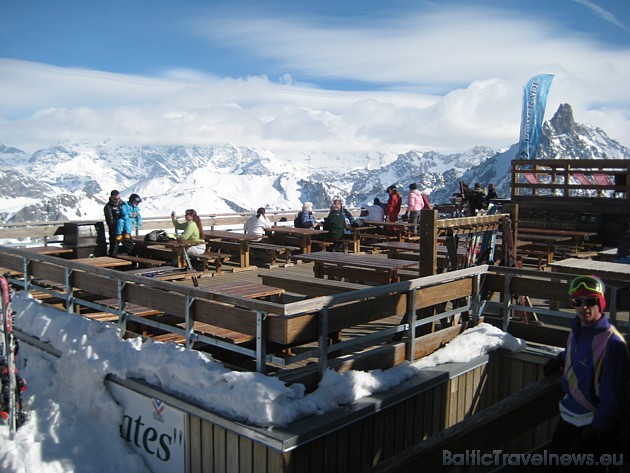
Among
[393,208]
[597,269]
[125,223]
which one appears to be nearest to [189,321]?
[597,269]

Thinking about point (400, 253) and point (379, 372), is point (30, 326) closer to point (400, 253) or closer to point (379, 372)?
point (379, 372)

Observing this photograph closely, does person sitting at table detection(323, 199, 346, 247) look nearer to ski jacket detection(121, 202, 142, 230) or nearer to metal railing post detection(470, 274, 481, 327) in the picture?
ski jacket detection(121, 202, 142, 230)

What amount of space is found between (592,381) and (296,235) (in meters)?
10.5

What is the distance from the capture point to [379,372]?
5555mm

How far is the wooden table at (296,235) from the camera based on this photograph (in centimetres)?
1339

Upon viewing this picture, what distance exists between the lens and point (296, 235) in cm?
1402

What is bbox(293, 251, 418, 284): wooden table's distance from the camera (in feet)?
28.1

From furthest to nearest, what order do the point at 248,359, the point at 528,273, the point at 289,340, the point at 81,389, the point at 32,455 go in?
the point at 248,359
the point at 528,273
the point at 81,389
the point at 32,455
the point at 289,340

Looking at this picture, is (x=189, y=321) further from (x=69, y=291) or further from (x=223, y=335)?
(x=69, y=291)

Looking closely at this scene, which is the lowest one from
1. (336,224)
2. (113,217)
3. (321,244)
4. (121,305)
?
(121,305)

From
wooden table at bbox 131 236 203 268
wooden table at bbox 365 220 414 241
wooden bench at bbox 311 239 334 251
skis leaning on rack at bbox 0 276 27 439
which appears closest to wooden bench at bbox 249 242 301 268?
wooden bench at bbox 311 239 334 251

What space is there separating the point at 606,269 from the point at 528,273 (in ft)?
2.95

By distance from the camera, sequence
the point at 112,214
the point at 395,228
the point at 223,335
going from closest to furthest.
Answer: the point at 223,335 < the point at 112,214 < the point at 395,228

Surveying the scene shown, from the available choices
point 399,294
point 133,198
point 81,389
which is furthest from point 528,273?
point 133,198
